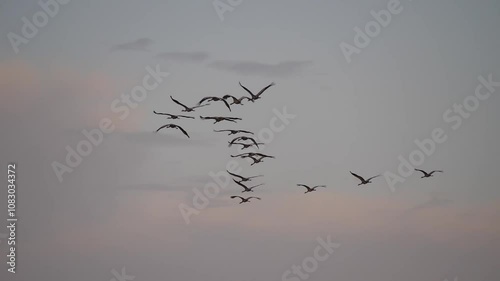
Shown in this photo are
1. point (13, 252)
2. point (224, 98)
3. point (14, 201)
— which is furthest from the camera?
point (13, 252)

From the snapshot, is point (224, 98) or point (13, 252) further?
point (13, 252)

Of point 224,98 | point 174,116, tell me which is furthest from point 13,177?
point 224,98

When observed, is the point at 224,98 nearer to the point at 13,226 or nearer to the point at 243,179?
the point at 243,179

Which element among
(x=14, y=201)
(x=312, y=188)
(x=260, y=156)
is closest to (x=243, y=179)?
(x=260, y=156)

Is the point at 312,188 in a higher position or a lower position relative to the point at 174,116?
lower

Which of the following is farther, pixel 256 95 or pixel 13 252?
pixel 13 252

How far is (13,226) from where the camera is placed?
207 feet

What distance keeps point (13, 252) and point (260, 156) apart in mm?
19070

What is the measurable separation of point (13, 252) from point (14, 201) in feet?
18.9

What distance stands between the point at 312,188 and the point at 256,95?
13747 millimetres

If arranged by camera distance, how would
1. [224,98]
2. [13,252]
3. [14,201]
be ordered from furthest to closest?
[13,252] < [14,201] < [224,98]

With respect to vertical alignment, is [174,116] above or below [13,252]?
above

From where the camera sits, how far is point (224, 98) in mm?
55875

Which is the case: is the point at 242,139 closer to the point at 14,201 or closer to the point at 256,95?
the point at 256,95
